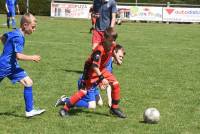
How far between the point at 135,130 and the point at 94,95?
1847 mm

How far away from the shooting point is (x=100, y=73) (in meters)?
8.09

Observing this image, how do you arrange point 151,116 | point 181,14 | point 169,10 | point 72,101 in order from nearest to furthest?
point 151,116 → point 72,101 → point 169,10 → point 181,14

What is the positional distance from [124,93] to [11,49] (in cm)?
343

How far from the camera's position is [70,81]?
12.1 meters

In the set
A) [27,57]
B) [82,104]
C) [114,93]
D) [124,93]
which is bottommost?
[124,93]

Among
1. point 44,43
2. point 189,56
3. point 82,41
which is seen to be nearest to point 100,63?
point 189,56

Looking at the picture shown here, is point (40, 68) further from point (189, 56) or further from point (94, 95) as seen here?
point (189, 56)

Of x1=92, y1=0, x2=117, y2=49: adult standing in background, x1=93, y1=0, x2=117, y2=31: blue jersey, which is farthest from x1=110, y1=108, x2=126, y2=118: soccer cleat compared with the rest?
x1=93, y1=0, x2=117, y2=31: blue jersey

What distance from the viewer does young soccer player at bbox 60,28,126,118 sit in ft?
26.5

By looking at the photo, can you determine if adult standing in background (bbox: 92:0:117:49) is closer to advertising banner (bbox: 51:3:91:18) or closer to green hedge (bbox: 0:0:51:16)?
advertising banner (bbox: 51:3:91:18)

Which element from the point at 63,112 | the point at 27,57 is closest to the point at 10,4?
the point at 63,112

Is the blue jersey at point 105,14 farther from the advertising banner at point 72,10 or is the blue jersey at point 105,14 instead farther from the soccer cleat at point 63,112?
the advertising banner at point 72,10

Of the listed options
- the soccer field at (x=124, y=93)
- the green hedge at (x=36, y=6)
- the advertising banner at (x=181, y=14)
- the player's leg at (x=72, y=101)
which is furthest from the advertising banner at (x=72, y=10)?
the player's leg at (x=72, y=101)

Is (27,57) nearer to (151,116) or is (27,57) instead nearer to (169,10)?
(151,116)
